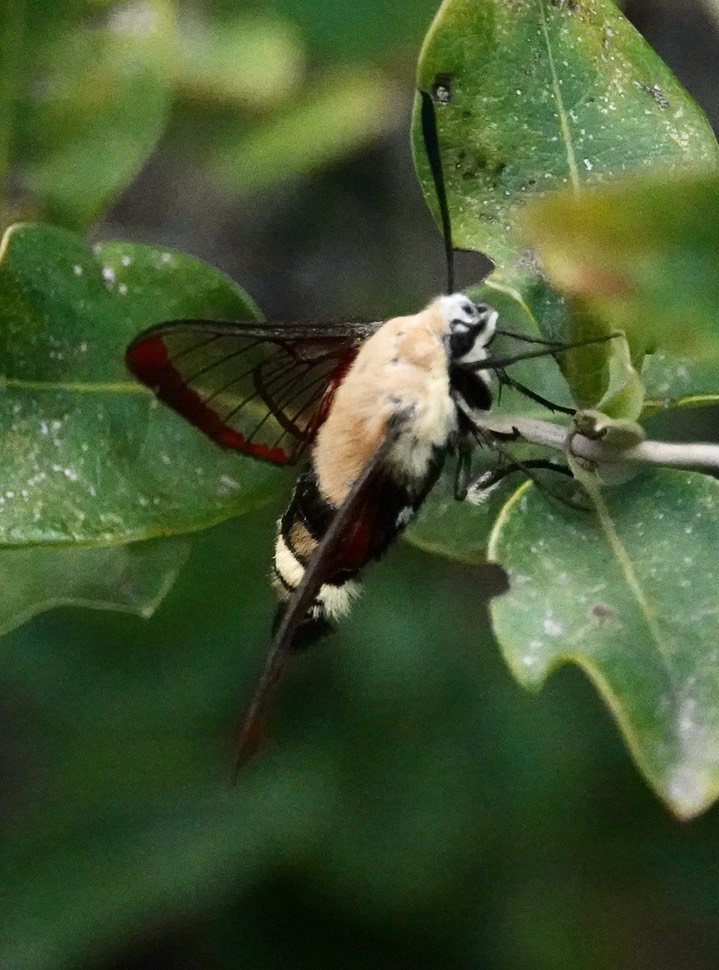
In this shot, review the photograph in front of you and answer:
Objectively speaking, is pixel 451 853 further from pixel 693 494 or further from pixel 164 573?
pixel 693 494

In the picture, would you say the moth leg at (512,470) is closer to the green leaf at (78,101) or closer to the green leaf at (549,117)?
the green leaf at (549,117)

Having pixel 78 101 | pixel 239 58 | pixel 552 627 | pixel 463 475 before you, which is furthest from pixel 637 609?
pixel 239 58

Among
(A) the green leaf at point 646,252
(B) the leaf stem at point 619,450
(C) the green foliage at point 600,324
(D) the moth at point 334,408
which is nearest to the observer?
(A) the green leaf at point 646,252

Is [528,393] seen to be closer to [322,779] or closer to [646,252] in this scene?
[646,252]

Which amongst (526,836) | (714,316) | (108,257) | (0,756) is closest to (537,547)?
(714,316)

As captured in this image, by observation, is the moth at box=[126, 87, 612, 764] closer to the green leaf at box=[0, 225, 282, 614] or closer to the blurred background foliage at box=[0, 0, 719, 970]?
the green leaf at box=[0, 225, 282, 614]

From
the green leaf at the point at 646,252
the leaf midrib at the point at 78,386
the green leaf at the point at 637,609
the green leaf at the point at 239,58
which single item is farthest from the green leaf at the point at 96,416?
the green leaf at the point at 239,58
